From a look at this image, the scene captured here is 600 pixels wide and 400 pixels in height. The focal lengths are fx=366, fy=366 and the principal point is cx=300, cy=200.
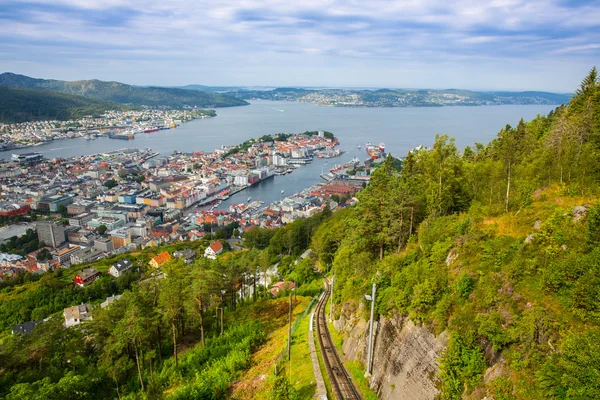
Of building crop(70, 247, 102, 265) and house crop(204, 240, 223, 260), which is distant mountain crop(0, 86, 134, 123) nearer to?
building crop(70, 247, 102, 265)

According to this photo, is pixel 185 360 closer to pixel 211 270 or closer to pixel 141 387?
pixel 141 387

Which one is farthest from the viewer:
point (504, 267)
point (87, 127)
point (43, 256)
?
point (87, 127)

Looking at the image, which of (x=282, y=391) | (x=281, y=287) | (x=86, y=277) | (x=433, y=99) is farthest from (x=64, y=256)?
(x=433, y=99)

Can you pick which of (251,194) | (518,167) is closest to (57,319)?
(518,167)

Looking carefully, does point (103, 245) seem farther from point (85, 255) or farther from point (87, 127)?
point (87, 127)

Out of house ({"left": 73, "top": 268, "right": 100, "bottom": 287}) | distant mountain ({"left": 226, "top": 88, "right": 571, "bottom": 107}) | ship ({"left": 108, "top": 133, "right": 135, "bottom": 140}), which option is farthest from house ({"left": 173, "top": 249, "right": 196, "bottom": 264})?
distant mountain ({"left": 226, "top": 88, "right": 571, "bottom": 107})

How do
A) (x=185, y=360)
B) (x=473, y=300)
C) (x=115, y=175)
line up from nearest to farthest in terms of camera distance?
(x=473, y=300)
(x=185, y=360)
(x=115, y=175)

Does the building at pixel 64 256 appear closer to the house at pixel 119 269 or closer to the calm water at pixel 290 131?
the house at pixel 119 269
